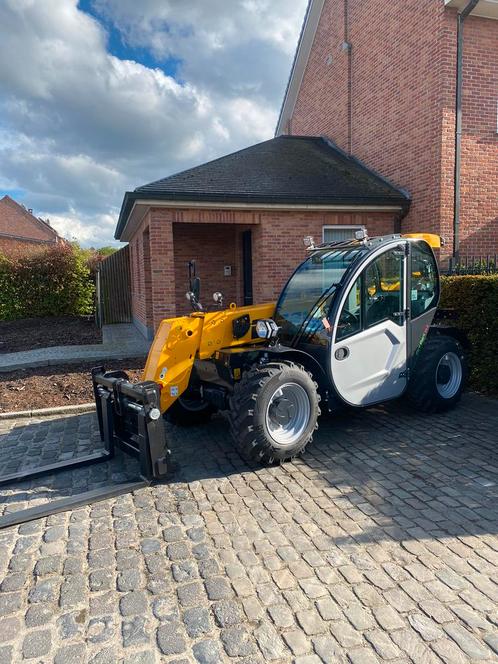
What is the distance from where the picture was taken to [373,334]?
5.11 metres

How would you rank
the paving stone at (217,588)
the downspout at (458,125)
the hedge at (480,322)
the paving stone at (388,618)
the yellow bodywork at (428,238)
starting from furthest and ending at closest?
the downspout at (458,125)
the hedge at (480,322)
the yellow bodywork at (428,238)
the paving stone at (217,588)
the paving stone at (388,618)

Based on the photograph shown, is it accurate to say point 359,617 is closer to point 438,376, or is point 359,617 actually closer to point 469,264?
point 438,376

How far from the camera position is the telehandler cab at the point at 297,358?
4355 millimetres

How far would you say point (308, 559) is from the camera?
3.15 m

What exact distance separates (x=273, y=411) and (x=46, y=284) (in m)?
13.9

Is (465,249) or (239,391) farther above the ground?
(465,249)

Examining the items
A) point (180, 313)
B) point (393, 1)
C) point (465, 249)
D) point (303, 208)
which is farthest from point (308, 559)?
point (393, 1)

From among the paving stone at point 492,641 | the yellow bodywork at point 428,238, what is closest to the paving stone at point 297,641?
the paving stone at point 492,641

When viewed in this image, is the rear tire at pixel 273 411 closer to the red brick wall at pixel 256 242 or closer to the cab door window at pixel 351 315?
the cab door window at pixel 351 315

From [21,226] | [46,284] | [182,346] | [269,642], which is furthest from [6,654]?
[21,226]

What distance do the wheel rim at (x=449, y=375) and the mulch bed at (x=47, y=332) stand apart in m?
7.73

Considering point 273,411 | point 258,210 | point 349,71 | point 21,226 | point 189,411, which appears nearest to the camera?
point 273,411

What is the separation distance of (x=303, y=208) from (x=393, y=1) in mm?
5392

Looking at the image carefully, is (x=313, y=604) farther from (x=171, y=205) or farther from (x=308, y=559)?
(x=171, y=205)
